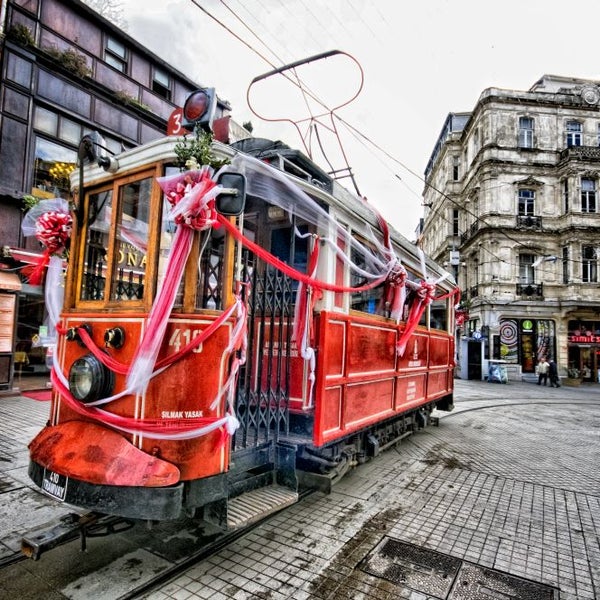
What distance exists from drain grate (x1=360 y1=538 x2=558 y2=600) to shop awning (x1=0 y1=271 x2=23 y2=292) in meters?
10.1

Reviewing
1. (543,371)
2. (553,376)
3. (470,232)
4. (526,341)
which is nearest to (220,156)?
(553,376)

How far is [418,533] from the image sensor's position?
13.9ft

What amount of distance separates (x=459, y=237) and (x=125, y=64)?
26453 mm

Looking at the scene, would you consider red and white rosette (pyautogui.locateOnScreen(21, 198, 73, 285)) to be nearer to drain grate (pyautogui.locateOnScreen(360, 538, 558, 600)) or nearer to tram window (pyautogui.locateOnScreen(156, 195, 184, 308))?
tram window (pyautogui.locateOnScreen(156, 195, 184, 308))

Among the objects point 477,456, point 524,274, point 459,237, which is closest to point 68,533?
point 477,456

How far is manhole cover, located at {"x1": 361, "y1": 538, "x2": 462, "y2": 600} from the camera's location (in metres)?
3.33

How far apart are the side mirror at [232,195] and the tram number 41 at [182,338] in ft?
3.01

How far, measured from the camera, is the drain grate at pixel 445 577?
3.25m

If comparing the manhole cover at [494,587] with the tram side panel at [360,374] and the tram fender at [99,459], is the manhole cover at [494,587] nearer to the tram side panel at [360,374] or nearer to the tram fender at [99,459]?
the tram side panel at [360,374]

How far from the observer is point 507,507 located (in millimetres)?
5074

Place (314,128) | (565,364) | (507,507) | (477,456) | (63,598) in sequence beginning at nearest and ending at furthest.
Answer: (63,598), (507,507), (314,128), (477,456), (565,364)

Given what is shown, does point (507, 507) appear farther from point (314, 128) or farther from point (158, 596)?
point (314, 128)

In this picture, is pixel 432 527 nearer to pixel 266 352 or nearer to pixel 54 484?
pixel 266 352

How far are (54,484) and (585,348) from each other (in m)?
30.7
